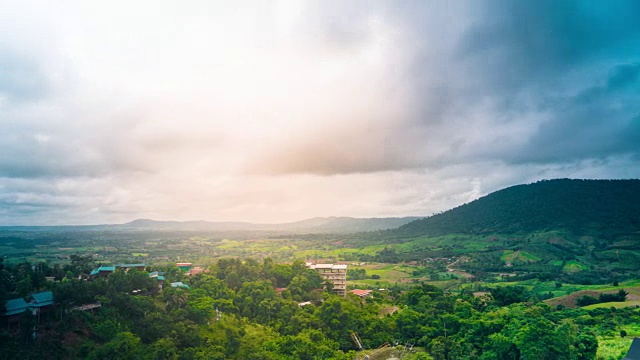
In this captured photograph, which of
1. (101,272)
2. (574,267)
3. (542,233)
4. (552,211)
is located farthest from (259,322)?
(552,211)

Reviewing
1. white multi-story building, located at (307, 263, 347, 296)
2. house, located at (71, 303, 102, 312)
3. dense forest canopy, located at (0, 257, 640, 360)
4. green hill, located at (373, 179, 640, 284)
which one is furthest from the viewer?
green hill, located at (373, 179, 640, 284)

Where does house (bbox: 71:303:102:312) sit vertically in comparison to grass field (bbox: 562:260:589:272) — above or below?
above

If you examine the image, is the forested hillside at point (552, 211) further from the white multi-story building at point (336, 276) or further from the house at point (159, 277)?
the house at point (159, 277)

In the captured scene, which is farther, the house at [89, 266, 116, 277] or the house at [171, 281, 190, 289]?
the house at [171, 281, 190, 289]

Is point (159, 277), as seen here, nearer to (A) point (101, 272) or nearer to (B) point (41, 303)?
(A) point (101, 272)

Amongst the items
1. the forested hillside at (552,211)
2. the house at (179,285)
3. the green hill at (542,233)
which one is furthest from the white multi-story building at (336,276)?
the forested hillside at (552,211)

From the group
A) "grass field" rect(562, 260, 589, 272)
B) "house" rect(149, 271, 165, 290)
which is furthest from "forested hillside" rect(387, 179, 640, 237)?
"house" rect(149, 271, 165, 290)

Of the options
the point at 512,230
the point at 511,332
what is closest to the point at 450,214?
the point at 512,230

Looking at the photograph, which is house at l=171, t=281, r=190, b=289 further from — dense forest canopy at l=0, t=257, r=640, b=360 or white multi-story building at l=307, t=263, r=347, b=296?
white multi-story building at l=307, t=263, r=347, b=296

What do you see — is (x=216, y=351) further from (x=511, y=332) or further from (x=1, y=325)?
(x=511, y=332)
